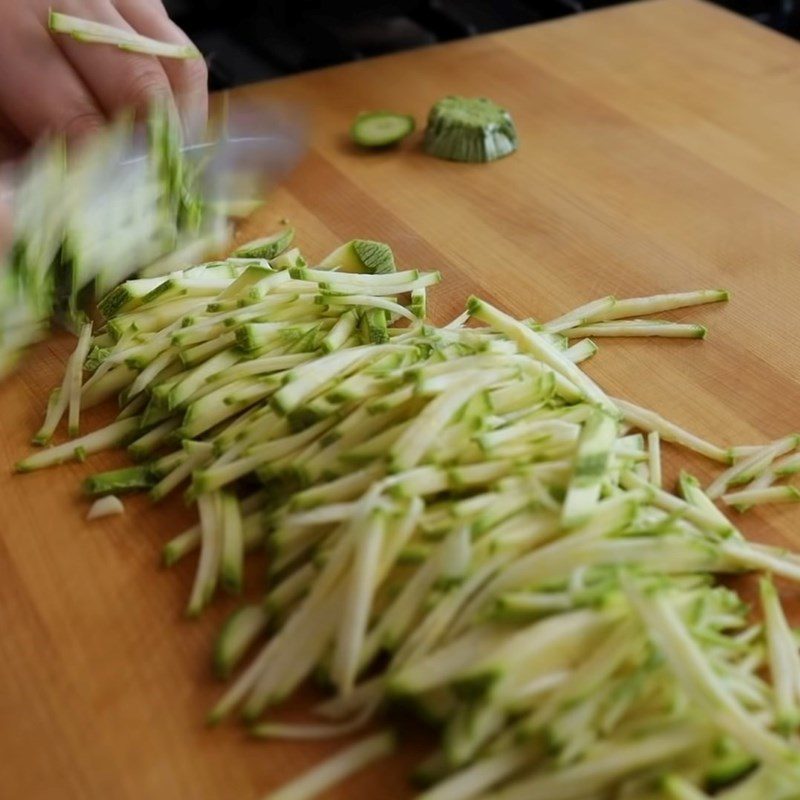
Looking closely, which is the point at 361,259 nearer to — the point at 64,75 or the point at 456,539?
the point at 64,75

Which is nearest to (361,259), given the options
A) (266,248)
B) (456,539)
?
(266,248)

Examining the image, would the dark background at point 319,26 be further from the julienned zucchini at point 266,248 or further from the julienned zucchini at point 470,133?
the julienned zucchini at point 266,248

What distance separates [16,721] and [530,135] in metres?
1.92

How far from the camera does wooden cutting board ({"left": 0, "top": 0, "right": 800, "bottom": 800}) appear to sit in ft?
5.02

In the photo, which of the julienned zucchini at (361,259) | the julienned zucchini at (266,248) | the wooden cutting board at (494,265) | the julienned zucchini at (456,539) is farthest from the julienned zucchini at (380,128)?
the julienned zucchini at (456,539)

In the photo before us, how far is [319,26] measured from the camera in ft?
11.2

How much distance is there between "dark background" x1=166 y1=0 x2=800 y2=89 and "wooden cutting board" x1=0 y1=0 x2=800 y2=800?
204mm

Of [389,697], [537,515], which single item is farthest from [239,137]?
[389,697]

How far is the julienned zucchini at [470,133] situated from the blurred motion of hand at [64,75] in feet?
2.33

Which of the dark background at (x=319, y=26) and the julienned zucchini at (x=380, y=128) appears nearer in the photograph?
the julienned zucchini at (x=380, y=128)

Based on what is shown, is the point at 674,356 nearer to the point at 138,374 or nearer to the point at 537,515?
the point at 537,515

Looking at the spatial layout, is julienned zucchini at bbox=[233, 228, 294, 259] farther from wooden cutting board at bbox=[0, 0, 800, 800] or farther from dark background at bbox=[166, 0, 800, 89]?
dark background at bbox=[166, 0, 800, 89]

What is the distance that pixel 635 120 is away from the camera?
297cm

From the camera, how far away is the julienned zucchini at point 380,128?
9.22ft
